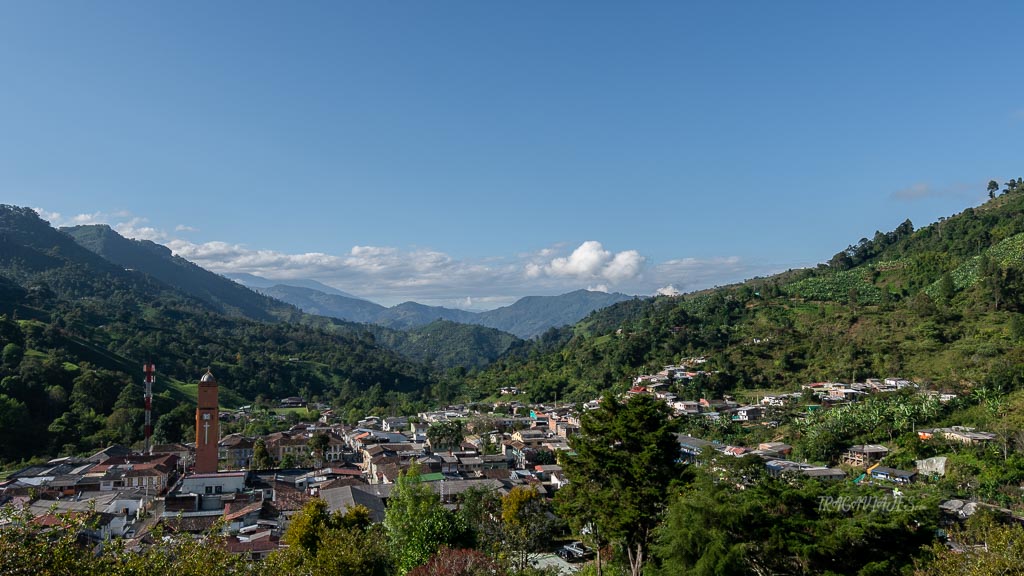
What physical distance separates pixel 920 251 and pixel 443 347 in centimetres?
13353

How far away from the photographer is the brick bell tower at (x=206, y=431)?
29.1 metres

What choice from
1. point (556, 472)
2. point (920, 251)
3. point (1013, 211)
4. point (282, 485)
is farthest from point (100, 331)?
point (1013, 211)

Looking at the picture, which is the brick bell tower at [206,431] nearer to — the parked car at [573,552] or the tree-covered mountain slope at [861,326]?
the parked car at [573,552]

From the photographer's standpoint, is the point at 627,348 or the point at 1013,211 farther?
the point at 1013,211

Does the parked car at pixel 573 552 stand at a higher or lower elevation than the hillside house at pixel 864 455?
lower

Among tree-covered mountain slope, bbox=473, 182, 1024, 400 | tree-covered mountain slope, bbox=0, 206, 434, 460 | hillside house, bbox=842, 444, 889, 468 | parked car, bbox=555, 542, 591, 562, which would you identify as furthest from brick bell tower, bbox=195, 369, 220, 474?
tree-covered mountain slope, bbox=473, 182, 1024, 400

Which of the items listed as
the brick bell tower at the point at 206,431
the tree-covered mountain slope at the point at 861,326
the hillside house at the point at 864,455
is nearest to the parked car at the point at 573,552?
the brick bell tower at the point at 206,431

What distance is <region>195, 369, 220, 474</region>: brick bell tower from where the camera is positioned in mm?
29109

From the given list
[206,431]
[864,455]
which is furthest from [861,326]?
[206,431]

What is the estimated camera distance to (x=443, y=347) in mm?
187750

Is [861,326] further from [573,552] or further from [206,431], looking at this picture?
[206,431]

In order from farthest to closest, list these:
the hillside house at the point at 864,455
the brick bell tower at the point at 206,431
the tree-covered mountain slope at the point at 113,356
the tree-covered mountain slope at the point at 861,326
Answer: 1. the tree-covered mountain slope at the point at 861,326
2. the tree-covered mountain slope at the point at 113,356
3. the hillside house at the point at 864,455
4. the brick bell tower at the point at 206,431

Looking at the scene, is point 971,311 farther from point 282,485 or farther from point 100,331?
point 100,331

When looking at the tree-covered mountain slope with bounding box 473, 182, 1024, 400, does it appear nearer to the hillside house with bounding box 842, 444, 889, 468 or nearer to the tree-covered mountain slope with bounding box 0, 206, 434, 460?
the hillside house with bounding box 842, 444, 889, 468
